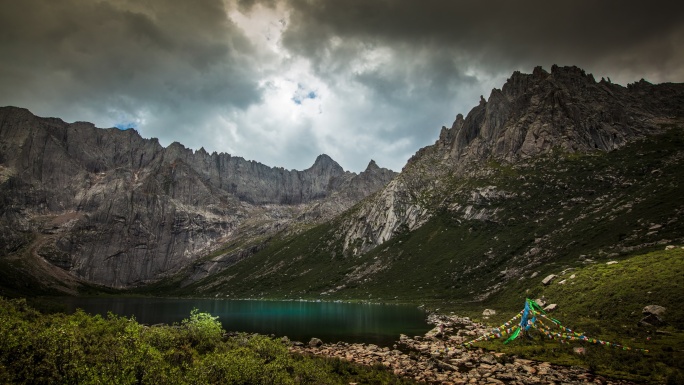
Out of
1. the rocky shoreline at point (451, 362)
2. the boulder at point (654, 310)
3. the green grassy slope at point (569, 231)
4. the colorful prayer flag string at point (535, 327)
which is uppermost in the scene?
the green grassy slope at point (569, 231)

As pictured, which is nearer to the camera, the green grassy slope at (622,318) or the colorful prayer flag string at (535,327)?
the green grassy slope at (622,318)

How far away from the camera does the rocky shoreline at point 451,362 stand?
32844mm

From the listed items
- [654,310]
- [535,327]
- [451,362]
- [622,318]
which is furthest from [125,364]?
[654,310]

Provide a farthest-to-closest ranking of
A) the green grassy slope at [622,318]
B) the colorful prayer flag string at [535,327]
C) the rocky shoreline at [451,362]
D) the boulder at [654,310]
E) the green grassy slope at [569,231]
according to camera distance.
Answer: the green grassy slope at [569,231], the boulder at [654,310], the colorful prayer flag string at [535,327], the green grassy slope at [622,318], the rocky shoreline at [451,362]

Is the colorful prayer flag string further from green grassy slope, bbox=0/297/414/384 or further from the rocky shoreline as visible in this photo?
green grassy slope, bbox=0/297/414/384

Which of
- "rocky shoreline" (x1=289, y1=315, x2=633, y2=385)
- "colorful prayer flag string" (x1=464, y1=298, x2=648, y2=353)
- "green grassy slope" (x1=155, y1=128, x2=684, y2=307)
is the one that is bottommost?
"rocky shoreline" (x1=289, y1=315, x2=633, y2=385)

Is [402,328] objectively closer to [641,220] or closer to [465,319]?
[465,319]

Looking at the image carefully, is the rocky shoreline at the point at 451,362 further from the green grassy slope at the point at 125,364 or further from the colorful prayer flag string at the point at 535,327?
the green grassy slope at the point at 125,364

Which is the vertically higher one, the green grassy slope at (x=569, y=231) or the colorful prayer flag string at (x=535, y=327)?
the green grassy slope at (x=569, y=231)

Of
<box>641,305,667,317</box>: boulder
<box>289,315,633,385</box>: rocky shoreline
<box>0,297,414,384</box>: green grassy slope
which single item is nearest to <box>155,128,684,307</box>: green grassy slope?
<box>641,305,667,317</box>: boulder

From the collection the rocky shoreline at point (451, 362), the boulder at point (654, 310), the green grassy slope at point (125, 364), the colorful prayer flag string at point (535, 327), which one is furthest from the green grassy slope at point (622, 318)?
the green grassy slope at point (125, 364)

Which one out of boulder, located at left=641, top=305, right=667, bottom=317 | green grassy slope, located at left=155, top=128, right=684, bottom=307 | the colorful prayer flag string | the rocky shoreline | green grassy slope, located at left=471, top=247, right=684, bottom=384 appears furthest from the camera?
green grassy slope, located at left=155, top=128, right=684, bottom=307

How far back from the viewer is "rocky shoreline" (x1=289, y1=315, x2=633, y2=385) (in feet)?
108

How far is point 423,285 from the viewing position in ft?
577
